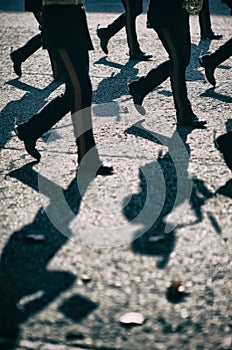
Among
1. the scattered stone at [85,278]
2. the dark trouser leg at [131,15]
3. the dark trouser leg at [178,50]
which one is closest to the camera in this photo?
the scattered stone at [85,278]

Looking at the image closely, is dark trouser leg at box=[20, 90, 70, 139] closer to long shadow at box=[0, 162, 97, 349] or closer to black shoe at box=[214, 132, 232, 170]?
long shadow at box=[0, 162, 97, 349]

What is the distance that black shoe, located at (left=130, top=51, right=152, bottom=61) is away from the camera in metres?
7.88

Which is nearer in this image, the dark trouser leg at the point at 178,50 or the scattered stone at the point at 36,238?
the scattered stone at the point at 36,238

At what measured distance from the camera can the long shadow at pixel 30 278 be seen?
335 centimetres

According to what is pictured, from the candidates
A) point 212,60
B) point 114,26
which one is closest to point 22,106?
point 212,60

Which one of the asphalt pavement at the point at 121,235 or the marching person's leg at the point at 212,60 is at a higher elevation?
the marching person's leg at the point at 212,60

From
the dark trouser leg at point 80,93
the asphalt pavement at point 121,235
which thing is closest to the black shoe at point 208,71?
the asphalt pavement at point 121,235

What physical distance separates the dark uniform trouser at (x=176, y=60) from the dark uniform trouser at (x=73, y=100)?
3.02 feet

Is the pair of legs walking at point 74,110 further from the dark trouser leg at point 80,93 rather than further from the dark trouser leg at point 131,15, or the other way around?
the dark trouser leg at point 131,15

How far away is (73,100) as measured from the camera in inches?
188

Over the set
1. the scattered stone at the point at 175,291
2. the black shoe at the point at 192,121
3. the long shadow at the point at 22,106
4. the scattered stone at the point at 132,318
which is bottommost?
the scattered stone at the point at 132,318

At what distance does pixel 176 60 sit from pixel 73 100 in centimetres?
112

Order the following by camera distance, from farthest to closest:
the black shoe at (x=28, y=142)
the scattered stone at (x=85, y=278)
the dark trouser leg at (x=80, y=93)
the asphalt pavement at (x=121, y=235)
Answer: the black shoe at (x=28, y=142), the dark trouser leg at (x=80, y=93), the scattered stone at (x=85, y=278), the asphalt pavement at (x=121, y=235)

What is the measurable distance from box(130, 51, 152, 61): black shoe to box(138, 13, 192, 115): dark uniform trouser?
1937mm
